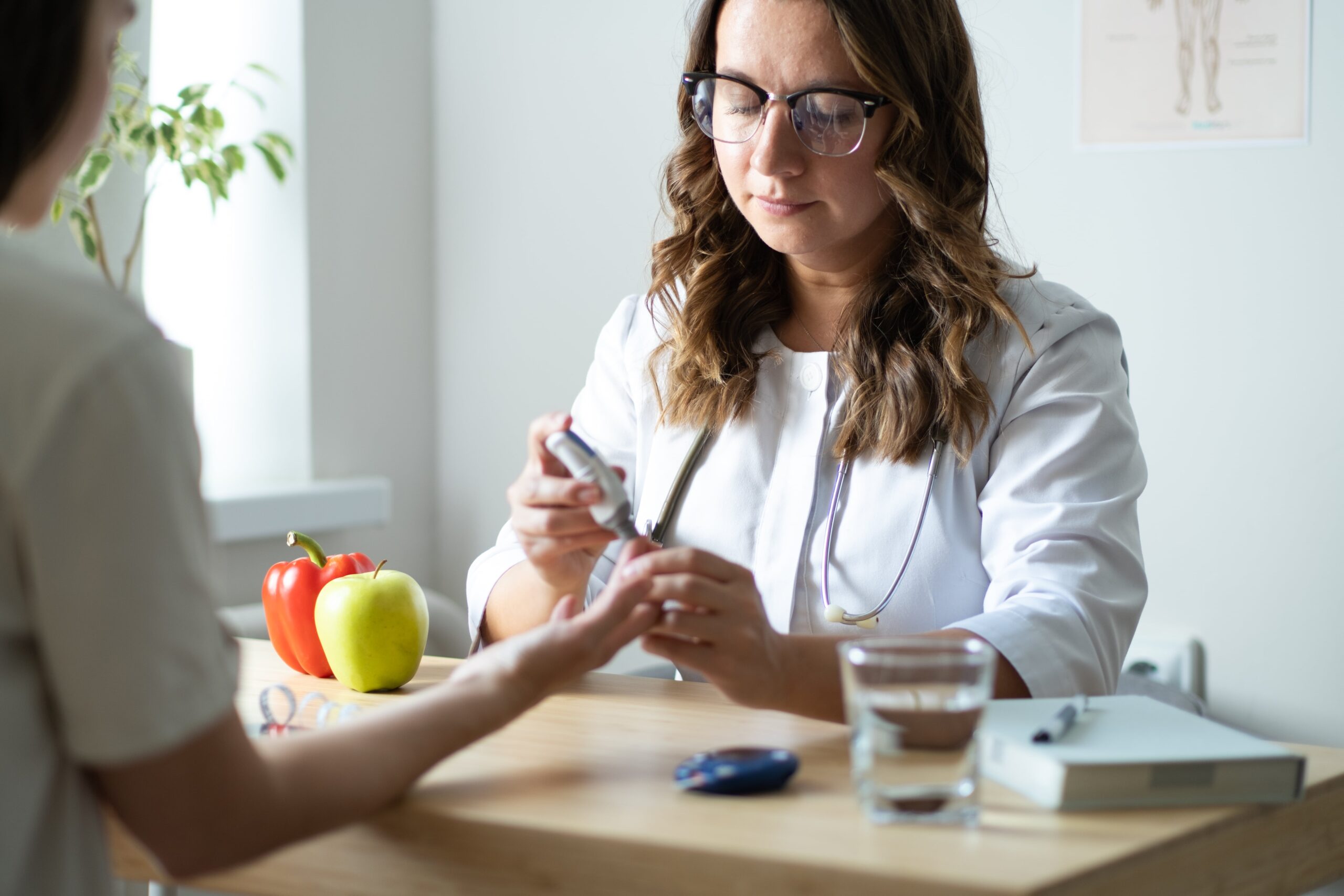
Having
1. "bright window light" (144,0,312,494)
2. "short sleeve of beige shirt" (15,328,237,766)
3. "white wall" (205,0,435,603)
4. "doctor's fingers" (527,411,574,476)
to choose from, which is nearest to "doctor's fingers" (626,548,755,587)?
"doctor's fingers" (527,411,574,476)

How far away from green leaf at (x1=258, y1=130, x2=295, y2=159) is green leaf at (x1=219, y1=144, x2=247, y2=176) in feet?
0.35

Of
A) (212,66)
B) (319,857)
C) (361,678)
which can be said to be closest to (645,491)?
(361,678)

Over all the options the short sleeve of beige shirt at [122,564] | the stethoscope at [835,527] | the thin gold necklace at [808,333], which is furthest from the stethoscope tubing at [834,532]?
the short sleeve of beige shirt at [122,564]

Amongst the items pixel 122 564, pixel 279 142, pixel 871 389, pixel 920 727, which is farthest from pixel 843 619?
pixel 279 142

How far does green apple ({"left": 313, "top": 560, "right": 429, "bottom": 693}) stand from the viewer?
4.51 ft

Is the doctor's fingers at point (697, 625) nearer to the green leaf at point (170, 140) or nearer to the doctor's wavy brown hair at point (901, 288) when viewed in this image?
the doctor's wavy brown hair at point (901, 288)

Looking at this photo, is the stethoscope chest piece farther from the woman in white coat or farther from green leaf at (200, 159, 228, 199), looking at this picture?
green leaf at (200, 159, 228, 199)

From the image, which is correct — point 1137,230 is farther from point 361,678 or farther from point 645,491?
point 361,678

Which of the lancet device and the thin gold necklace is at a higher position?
the thin gold necklace

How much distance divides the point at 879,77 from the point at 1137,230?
1.28 metres

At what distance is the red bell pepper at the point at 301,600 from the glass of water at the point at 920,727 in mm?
725

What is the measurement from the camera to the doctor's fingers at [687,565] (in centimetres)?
116

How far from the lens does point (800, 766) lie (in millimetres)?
1070

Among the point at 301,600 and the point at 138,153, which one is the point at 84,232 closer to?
the point at 138,153
